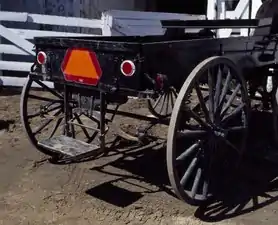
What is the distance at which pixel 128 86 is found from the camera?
3.97 meters

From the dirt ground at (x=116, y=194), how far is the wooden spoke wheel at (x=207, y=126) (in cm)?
22

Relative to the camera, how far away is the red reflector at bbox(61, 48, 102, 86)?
4.18 metres

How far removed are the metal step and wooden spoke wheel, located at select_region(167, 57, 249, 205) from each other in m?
0.76

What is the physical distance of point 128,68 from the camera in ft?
12.8

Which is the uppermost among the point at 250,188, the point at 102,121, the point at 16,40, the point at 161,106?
the point at 16,40

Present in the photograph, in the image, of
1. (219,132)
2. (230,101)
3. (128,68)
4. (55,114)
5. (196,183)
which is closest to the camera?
(128,68)

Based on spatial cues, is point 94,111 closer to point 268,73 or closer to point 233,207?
point 233,207

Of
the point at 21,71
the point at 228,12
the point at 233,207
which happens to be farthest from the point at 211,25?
the point at 21,71

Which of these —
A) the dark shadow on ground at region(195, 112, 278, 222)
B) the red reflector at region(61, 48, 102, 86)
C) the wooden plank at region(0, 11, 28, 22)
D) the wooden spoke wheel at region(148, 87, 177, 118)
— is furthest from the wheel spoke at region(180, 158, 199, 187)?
the wooden plank at region(0, 11, 28, 22)

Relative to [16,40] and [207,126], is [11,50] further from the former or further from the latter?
[207,126]

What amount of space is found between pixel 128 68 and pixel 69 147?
0.92 meters

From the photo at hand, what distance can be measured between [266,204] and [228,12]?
601 centimetres

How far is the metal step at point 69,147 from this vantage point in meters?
4.15

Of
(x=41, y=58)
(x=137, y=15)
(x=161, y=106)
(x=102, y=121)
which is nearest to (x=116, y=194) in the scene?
(x=102, y=121)
